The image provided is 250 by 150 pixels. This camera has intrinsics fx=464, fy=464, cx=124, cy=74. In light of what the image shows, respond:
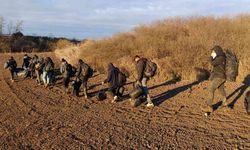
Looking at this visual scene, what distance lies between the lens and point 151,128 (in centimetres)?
1239

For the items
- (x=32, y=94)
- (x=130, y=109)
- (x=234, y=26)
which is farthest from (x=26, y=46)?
(x=130, y=109)

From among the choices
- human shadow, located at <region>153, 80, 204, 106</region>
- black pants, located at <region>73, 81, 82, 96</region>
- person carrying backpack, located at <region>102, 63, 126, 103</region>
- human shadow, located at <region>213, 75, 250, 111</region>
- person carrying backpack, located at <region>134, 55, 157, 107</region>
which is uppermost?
person carrying backpack, located at <region>134, 55, 157, 107</region>

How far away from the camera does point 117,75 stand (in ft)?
56.4

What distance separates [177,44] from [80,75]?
8.89 m

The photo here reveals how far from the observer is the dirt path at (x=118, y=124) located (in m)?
10.8

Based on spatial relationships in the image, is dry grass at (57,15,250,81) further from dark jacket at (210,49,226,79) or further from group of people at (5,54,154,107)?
dark jacket at (210,49,226,79)

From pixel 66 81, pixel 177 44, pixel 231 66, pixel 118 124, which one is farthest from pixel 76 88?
pixel 177 44

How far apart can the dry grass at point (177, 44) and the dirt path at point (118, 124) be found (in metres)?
5.31

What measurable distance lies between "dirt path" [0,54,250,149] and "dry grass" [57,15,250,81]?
5309mm

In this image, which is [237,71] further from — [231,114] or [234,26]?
[231,114]

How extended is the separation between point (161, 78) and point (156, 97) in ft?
16.2

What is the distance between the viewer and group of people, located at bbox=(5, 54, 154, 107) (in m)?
15.7

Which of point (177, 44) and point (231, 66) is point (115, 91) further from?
point (177, 44)

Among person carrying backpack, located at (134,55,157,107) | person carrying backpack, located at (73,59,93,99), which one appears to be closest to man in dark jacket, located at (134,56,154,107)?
person carrying backpack, located at (134,55,157,107)
